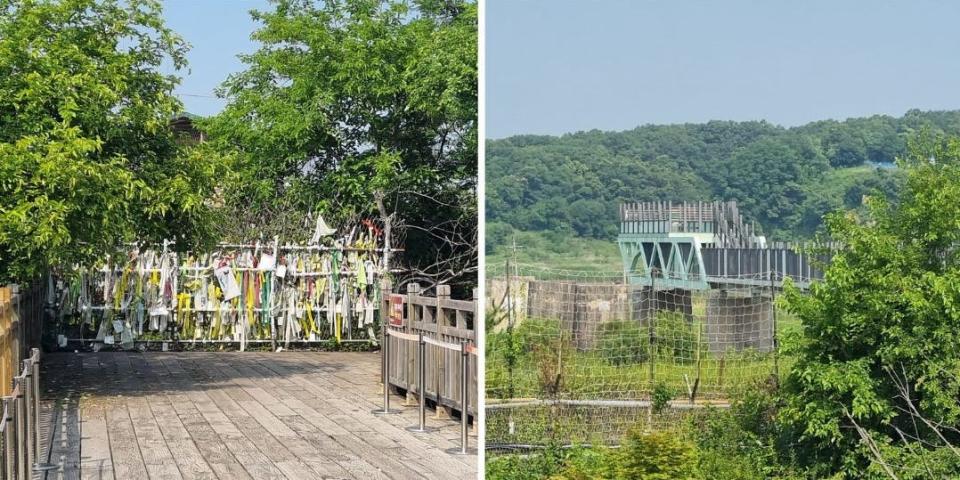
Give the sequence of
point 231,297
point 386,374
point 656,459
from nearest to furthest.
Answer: point 656,459, point 386,374, point 231,297

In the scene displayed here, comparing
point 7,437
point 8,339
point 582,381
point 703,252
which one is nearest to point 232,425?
point 8,339

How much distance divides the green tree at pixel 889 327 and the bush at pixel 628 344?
2.25 feet

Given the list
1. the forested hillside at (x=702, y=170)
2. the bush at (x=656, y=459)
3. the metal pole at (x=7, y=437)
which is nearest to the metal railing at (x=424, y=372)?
the forested hillside at (x=702, y=170)

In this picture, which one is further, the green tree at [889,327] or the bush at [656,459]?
the bush at [656,459]

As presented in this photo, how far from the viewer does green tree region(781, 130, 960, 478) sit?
4789 mm

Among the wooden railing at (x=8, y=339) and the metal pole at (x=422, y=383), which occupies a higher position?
the wooden railing at (x=8, y=339)

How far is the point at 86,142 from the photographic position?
649 centimetres

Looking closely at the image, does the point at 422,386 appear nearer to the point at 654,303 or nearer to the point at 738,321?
the point at 654,303

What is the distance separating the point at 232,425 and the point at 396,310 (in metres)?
1.21

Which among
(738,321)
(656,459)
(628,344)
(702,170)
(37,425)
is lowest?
(656,459)

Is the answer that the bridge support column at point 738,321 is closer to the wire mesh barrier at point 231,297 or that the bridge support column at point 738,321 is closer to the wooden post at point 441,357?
the wooden post at point 441,357

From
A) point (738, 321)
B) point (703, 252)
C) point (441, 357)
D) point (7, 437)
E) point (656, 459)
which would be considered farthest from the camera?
point (441, 357)

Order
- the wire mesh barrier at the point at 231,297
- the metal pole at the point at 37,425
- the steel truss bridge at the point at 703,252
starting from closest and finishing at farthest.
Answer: the metal pole at the point at 37,425
the steel truss bridge at the point at 703,252
the wire mesh barrier at the point at 231,297

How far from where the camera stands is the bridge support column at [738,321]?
17.4 ft
